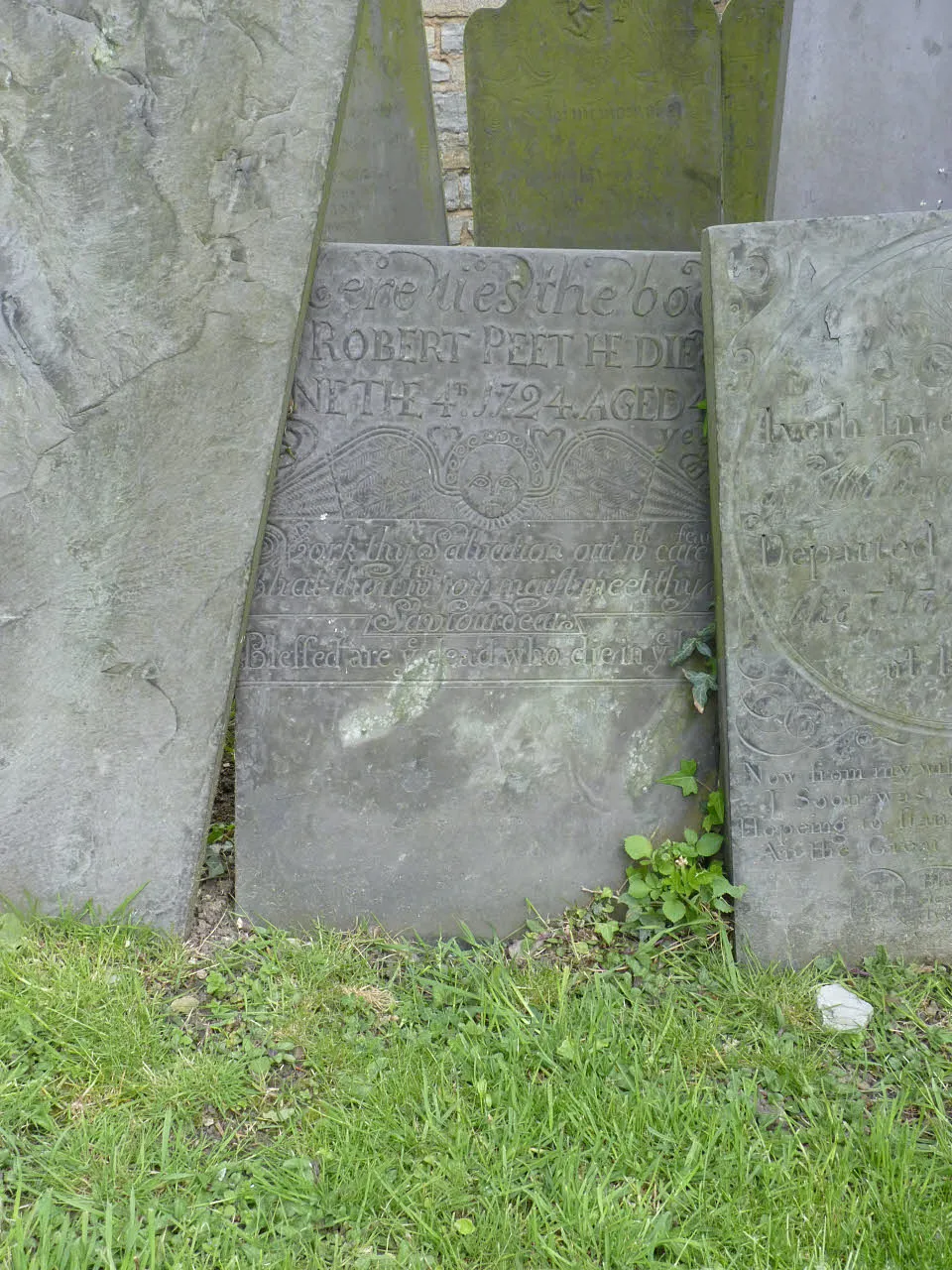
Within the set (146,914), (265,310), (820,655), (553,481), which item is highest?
(265,310)

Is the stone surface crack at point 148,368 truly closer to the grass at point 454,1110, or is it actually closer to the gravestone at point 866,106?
the grass at point 454,1110

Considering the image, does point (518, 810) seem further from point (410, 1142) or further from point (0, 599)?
point (0, 599)

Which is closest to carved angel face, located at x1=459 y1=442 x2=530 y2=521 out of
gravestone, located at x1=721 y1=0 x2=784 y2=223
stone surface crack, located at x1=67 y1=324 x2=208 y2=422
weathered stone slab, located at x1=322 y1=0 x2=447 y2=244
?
stone surface crack, located at x1=67 y1=324 x2=208 y2=422

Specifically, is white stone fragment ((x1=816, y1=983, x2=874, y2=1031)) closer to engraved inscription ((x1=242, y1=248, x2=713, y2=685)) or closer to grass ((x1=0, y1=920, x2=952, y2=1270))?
grass ((x1=0, y1=920, x2=952, y2=1270))

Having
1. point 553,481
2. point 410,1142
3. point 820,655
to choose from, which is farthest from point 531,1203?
point 553,481

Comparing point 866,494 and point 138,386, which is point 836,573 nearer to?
point 866,494

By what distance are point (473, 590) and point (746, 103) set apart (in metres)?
3.36

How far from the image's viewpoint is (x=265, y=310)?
207 cm

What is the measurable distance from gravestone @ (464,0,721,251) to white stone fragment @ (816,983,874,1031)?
10.2 ft

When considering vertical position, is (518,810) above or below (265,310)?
below

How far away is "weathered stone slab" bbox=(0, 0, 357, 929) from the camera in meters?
2.00

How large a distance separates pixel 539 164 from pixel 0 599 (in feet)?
10.1

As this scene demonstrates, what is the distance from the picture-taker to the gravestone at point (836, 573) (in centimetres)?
207

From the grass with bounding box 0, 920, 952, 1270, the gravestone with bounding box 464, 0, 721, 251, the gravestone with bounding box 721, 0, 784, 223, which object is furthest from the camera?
the gravestone with bounding box 721, 0, 784, 223
